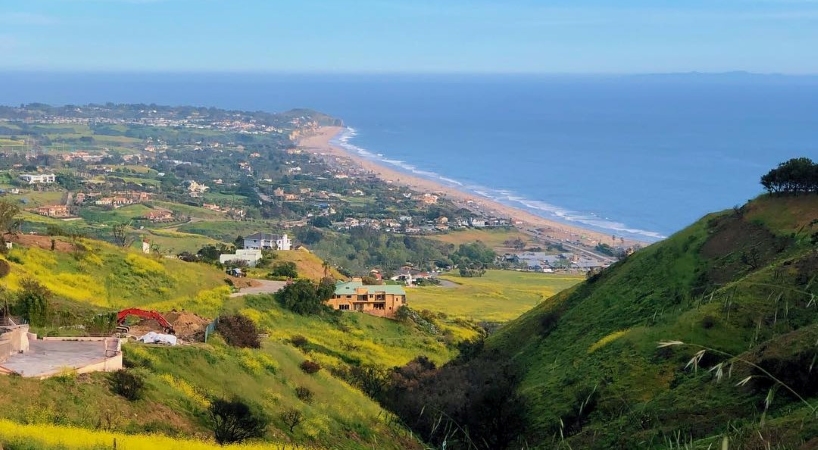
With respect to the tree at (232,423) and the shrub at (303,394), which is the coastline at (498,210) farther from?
the tree at (232,423)

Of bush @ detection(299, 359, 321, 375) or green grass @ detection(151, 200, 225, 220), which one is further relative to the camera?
green grass @ detection(151, 200, 225, 220)

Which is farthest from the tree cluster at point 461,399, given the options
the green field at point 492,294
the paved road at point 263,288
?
the green field at point 492,294

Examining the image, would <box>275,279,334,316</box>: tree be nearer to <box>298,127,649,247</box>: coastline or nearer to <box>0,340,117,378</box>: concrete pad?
<box>0,340,117,378</box>: concrete pad

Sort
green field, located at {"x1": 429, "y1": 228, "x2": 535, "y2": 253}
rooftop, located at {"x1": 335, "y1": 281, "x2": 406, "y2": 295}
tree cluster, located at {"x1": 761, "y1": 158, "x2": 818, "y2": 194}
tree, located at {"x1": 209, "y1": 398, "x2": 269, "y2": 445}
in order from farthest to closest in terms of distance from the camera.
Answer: green field, located at {"x1": 429, "y1": 228, "x2": 535, "y2": 253}, rooftop, located at {"x1": 335, "y1": 281, "x2": 406, "y2": 295}, tree cluster, located at {"x1": 761, "y1": 158, "x2": 818, "y2": 194}, tree, located at {"x1": 209, "y1": 398, "x2": 269, "y2": 445}

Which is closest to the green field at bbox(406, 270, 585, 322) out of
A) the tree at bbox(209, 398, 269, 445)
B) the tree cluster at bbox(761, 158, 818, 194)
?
the tree cluster at bbox(761, 158, 818, 194)

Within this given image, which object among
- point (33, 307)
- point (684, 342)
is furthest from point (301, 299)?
point (684, 342)

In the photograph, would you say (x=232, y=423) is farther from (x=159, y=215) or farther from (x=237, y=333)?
(x=159, y=215)
